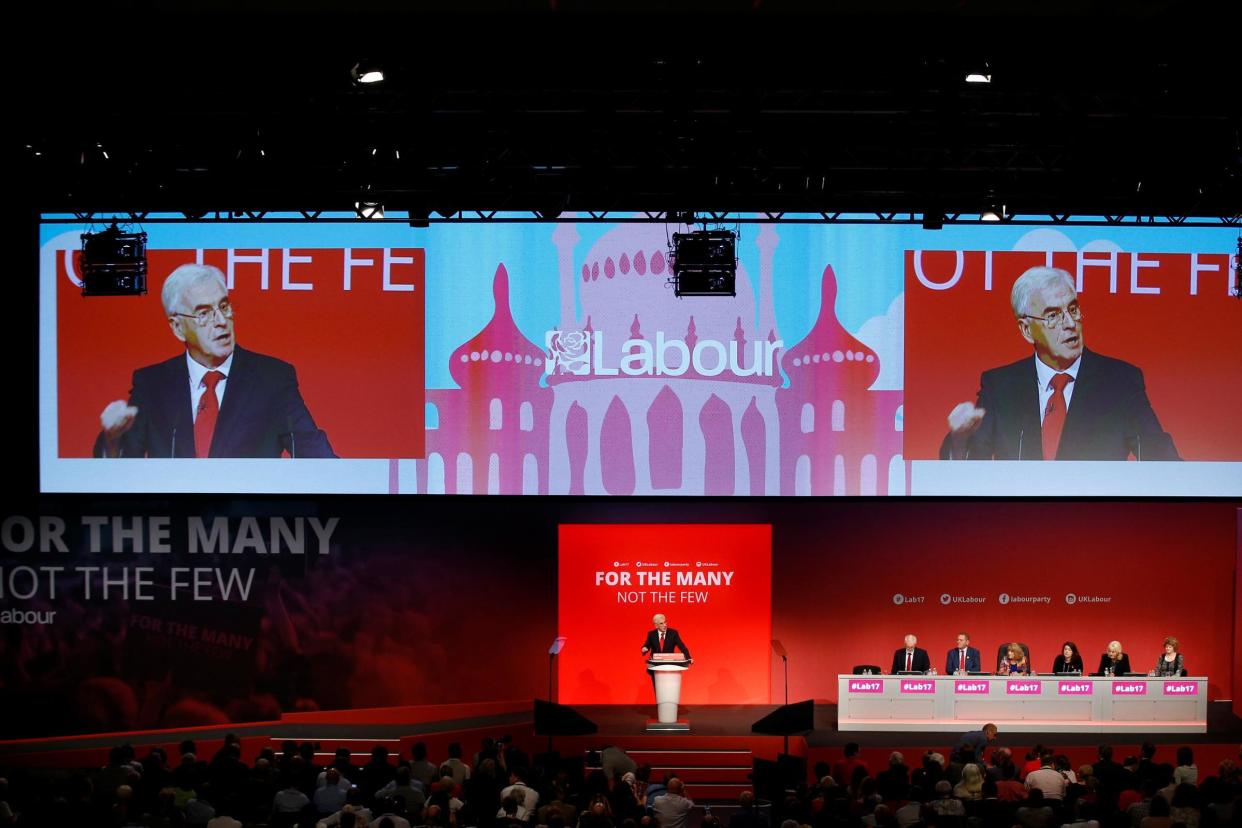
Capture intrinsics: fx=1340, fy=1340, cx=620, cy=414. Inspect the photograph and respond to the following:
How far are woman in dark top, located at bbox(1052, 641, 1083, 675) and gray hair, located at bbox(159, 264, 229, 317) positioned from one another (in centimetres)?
990

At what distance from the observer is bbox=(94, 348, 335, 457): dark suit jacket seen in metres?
14.7

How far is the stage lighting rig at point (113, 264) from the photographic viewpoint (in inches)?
489

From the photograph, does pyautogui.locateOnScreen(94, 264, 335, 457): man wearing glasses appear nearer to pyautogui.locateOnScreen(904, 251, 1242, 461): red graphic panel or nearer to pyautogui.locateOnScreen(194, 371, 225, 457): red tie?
pyautogui.locateOnScreen(194, 371, 225, 457): red tie

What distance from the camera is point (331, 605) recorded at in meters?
15.3

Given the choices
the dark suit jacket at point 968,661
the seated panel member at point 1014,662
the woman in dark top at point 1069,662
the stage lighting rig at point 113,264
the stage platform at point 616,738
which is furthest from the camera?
the dark suit jacket at point 968,661

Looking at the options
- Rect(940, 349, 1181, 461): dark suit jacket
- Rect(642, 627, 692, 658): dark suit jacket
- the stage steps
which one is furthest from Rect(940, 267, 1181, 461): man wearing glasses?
the stage steps

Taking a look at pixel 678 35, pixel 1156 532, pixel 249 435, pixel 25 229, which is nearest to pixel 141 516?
pixel 249 435

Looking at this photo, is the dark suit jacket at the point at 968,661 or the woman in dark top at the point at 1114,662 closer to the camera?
the woman in dark top at the point at 1114,662

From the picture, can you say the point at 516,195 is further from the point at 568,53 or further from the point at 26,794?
the point at 26,794

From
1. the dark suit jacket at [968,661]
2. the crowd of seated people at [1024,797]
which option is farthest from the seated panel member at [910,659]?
the crowd of seated people at [1024,797]

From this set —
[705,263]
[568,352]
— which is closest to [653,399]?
[568,352]

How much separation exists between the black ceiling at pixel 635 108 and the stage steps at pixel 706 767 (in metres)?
5.54

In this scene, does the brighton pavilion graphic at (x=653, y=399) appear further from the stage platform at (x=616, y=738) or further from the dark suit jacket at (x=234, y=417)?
the stage platform at (x=616, y=738)

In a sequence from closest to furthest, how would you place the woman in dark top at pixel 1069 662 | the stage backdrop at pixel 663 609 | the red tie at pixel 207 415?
the woman in dark top at pixel 1069 662, the red tie at pixel 207 415, the stage backdrop at pixel 663 609
